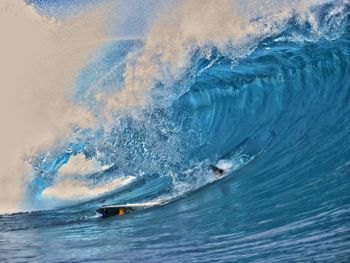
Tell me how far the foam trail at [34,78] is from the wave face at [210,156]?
0.79ft

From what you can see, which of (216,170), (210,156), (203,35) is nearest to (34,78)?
(203,35)

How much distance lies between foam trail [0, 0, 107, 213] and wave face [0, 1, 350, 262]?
24cm

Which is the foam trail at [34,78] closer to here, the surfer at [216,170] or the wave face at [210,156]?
the wave face at [210,156]

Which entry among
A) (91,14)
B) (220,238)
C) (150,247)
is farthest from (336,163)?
(91,14)

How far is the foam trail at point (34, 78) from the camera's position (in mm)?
9805

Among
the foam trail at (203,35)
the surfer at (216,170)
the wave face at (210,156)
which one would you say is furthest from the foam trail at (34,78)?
the surfer at (216,170)

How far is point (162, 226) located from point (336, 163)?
1878mm

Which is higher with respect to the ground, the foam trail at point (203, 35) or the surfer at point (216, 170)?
the foam trail at point (203, 35)

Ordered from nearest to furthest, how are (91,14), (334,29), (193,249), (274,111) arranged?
(193,249) → (274,111) → (334,29) → (91,14)

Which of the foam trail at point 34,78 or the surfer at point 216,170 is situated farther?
the foam trail at point 34,78

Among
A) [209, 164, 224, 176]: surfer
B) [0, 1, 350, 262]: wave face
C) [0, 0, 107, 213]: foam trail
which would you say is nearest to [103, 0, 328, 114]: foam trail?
[0, 1, 350, 262]: wave face

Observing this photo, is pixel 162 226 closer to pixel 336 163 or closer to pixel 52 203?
pixel 336 163

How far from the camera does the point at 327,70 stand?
8523 mm

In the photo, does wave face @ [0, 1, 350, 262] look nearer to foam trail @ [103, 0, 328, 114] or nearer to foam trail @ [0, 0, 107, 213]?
foam trail @ [103, 0, 328, 114]
